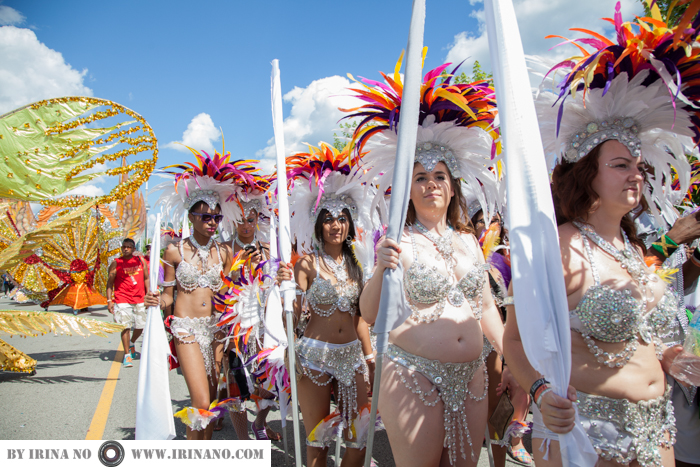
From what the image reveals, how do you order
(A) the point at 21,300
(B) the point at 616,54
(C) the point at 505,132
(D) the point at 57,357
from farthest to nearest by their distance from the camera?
1. (A) the point at 21,300
2. (D) the point at 57,357
3. (B) the point at 616,54
4. (C) the point at 505,132

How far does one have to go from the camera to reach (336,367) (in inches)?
118

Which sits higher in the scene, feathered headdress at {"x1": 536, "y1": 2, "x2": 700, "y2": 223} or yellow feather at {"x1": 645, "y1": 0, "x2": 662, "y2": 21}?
yellow feather at {"x1": 645, "y1": 0, "x2": 662, "y2": 21}

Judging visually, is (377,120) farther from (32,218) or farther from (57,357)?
(32,218)

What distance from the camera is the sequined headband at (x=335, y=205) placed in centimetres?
329

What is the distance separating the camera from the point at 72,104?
3.09 m

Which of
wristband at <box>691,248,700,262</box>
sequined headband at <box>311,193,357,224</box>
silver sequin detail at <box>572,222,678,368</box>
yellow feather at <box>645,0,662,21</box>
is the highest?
yellow feather at <box>645,0,662,21</box>

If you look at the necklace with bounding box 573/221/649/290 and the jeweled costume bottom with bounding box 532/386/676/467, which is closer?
the jeweled costume bottom with bounding box 532/386/676/467

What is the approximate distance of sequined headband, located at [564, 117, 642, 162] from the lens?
1755 millimetres

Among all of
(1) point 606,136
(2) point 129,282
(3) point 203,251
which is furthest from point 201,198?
→ (2) point 129,282

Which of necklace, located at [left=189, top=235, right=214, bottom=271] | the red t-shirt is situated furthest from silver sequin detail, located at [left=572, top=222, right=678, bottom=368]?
the red t-shirt

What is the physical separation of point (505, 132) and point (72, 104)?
3262mm

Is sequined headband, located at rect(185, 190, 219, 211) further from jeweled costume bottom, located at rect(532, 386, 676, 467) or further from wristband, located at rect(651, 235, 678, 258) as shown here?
wristband, located at rect(651, 235, 678, 258)

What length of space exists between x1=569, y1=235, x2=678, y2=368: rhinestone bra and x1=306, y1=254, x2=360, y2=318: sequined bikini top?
175 cm

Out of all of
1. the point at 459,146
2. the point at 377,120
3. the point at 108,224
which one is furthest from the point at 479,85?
the point at 108,224
